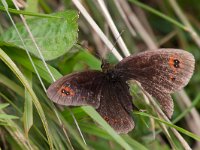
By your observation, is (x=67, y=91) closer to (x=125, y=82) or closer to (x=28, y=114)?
(x=28, y=114)

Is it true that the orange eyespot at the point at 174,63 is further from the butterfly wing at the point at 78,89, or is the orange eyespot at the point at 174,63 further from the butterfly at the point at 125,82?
the butterfly wing at the point at 78,89

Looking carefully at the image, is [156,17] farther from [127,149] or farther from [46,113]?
[127,149]

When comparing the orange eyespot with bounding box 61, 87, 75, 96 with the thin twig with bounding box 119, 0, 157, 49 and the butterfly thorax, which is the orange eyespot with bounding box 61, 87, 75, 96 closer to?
the butterfly thorax

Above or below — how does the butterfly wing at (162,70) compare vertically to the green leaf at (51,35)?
below

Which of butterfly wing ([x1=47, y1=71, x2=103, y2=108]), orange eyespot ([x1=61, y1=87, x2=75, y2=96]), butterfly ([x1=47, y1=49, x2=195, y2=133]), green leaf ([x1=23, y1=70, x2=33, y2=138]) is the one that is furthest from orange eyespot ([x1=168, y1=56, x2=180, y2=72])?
green leaf ([x1=23, y1=70, x2=33, y2=138])

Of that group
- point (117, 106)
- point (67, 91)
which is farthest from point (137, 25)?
point (67, 91)

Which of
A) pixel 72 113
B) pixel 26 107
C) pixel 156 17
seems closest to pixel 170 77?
pixel 72 113

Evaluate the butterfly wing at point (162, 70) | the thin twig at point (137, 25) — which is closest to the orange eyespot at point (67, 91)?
the butterfly wing at point (162, 70)
